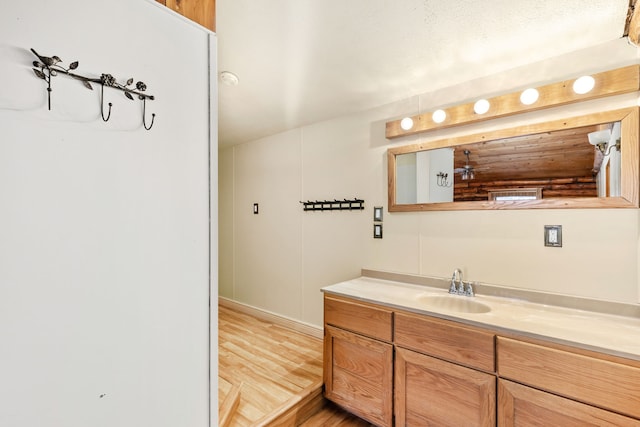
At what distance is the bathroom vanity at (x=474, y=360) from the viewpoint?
1.21 meters

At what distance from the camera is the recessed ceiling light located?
81.1 inches

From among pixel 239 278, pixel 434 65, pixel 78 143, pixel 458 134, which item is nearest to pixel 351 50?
pixel 434 65

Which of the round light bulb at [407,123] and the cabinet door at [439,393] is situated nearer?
the cabinet door at [439,393]

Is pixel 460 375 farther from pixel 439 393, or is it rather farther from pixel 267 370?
pixel 267 370

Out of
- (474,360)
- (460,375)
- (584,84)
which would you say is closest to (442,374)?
(460,375)

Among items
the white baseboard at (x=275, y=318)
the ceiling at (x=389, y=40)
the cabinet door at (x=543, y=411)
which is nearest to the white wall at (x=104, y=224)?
the ceiling at (x=389, y=40)

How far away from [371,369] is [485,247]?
1.10 metres

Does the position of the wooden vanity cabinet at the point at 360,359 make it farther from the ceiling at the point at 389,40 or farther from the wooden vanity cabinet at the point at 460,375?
the ceiling at the point at 389,40

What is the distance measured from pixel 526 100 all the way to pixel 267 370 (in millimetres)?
2658

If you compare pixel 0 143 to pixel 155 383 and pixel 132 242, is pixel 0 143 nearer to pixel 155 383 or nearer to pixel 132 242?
pixel 132 242

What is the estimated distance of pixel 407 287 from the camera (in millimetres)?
2238

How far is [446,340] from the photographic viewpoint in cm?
158

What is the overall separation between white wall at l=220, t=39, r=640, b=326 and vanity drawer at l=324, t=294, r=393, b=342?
62 centimetres

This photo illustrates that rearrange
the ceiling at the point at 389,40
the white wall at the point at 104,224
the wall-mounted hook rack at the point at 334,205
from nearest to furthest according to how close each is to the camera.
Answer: the white wall at the point at 104,224
the ceiling at the point at 389,40
the wall-mounted hook rack at the point at 334,205
